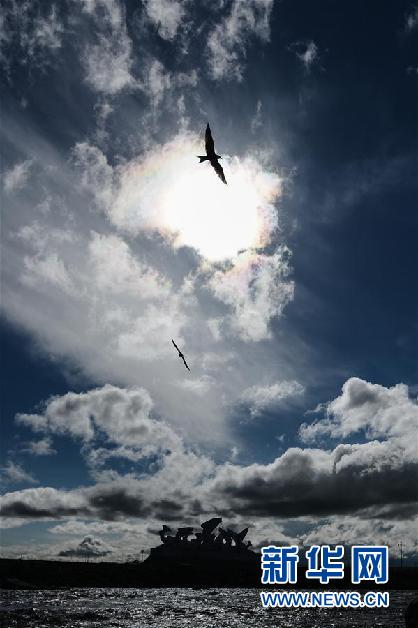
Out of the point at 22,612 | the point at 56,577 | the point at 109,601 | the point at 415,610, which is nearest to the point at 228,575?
the point at 56,577

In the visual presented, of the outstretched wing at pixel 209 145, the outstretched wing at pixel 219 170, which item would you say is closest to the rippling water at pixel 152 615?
the outstretched wing at pixel 219 170

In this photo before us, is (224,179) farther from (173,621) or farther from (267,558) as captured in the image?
(173,621)

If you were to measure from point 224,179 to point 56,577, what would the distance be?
442 feet

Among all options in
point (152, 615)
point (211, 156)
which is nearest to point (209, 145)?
point (211, 156)

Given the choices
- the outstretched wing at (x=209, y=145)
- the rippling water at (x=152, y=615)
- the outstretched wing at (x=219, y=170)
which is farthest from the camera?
the rippling water at (x=152, y=615)

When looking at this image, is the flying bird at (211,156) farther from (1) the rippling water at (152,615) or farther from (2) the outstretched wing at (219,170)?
(1) the rippling water at (152,615)

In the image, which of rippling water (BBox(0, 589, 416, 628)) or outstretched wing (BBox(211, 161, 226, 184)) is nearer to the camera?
outstretched wing (BBox(211, 161, 226, 184))

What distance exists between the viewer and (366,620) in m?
66.8

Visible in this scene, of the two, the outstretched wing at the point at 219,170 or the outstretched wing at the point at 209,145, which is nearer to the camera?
the outstretched wing at the point at 219,170

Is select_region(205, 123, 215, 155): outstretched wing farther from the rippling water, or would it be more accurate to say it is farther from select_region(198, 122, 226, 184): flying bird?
the rippling water

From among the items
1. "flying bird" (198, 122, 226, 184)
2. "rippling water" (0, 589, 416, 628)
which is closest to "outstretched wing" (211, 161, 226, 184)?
"flying bird" (198, 122, 226, 184)

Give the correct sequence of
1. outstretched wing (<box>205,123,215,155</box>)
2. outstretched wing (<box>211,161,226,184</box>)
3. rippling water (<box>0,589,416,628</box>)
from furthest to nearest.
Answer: rippling water (<box>0,589,416,628</box>)
outstretched wing (<box>205,123,215,155</box>)
outstretched wing (<box>211,161,226,184</box>)

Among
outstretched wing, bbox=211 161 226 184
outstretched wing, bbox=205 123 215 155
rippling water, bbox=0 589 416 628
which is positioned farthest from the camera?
rippling water, bbox=0 589 416 628

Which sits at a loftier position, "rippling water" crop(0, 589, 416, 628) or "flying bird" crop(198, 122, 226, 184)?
"flying bird" crop(198, 122, 226, 184)
